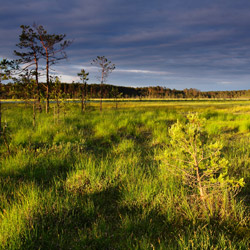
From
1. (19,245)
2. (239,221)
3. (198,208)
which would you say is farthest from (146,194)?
(19,245)

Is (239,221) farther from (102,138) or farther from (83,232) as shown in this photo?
(102,138)

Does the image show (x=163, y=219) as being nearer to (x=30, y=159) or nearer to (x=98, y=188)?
(x=98, y=188)

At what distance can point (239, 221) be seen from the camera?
2416mm

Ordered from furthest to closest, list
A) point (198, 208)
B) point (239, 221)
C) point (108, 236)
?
point (198, 208) → point (239, 221) → point (108, 236)

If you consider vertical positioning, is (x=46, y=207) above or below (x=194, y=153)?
below

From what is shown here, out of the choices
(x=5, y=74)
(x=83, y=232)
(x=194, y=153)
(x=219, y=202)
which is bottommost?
(x=83, y=232)

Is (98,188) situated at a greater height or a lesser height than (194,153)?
lesser

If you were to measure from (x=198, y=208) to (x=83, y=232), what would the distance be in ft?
5.53

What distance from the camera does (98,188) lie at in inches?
128

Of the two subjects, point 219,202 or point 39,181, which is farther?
point 39,181

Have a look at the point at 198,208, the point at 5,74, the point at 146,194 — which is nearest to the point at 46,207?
the point at 146,194

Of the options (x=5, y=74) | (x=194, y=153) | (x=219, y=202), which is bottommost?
(x=219, y=202)

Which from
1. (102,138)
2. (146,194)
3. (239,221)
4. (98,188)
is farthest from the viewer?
(102,138)

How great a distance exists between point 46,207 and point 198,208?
2229mm
